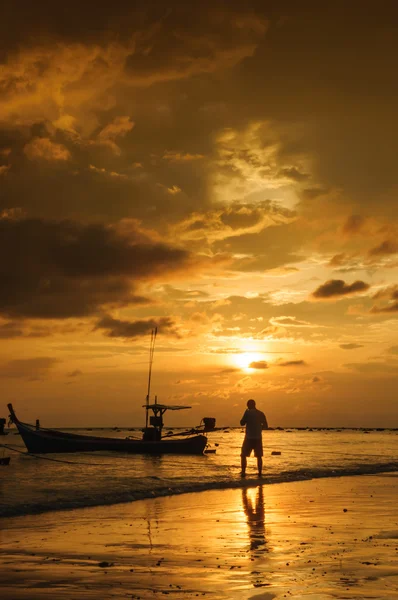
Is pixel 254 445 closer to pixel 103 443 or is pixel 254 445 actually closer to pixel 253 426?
pixel 253 426

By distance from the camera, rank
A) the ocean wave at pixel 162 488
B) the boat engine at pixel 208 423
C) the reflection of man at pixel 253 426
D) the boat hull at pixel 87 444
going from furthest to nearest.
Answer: the boat engine at pixel 208 423, the boat hull at pixel 87 444, the reflection of man at pixel 253 426, the ocean wave at pixel 162 488

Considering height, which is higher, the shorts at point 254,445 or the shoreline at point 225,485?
the shorts at point 254,445

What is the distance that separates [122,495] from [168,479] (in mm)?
5895

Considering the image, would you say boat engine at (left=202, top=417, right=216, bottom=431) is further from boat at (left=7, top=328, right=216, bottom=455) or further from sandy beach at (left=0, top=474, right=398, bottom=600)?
sandy beach at (left=0, top=474, right=398, bottom=600)

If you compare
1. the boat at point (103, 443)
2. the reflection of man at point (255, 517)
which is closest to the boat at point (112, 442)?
the boat at point (103, 443)

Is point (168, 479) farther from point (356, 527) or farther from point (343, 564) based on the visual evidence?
point (343, 564)

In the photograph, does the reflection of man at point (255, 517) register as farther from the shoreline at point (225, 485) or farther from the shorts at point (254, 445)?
the shorts at point (254, 445)

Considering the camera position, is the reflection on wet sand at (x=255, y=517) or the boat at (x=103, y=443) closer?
the reflection on wet sand at (x=255, y=517)

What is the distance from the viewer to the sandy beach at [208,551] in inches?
308

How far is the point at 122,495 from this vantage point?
20500 millimetres

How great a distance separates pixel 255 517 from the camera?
48.0ft

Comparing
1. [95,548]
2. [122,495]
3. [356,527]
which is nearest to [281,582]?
[95,548]

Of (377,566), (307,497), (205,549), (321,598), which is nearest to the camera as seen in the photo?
(321,598)

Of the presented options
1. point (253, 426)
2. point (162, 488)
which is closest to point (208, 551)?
point (162, 488)
